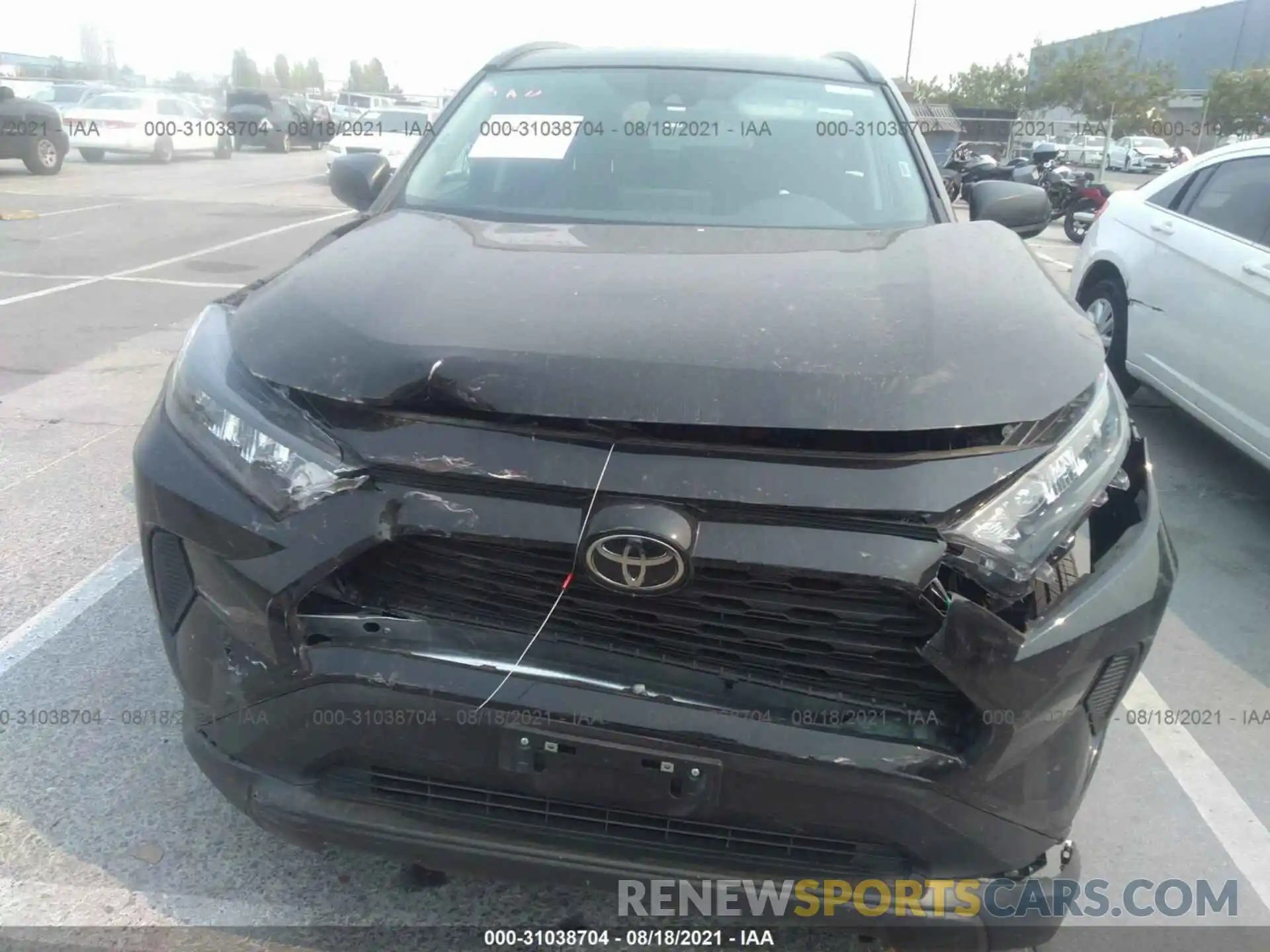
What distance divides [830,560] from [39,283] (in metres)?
8.83

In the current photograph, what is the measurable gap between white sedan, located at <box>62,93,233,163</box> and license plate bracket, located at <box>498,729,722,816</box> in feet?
83.1

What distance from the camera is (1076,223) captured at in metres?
14.6

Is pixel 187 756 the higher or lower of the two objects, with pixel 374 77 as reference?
higher

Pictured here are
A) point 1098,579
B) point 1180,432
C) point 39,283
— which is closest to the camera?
point 1098,579

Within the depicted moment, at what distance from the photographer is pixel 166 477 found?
5.95ft

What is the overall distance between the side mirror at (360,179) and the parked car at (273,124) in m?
28.6

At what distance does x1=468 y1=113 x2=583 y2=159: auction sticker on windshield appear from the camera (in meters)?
3.20

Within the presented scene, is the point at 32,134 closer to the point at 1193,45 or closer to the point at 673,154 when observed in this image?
the point at 673,154

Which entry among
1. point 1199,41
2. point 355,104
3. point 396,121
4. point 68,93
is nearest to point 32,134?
point 396,121

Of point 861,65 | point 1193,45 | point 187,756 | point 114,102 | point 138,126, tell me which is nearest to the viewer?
point 187,756

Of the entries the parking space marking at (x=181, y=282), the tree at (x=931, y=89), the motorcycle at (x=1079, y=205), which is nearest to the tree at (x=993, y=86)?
the tree at (x=931, y=89)

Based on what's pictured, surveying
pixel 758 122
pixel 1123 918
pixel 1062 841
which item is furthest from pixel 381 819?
pixel 758 122

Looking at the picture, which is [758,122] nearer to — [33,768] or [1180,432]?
[33,768]

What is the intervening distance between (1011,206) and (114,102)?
26.4 metres
